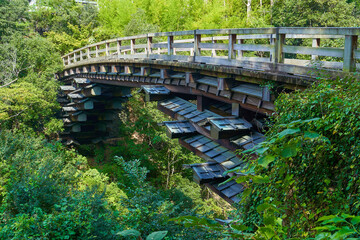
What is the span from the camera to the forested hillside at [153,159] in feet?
10.3

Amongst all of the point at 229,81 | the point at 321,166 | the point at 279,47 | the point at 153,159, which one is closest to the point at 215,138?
the point at 229,81

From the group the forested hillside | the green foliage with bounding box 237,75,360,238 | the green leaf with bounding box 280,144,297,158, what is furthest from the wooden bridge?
the green leaf with bounding box 280,144,297,158

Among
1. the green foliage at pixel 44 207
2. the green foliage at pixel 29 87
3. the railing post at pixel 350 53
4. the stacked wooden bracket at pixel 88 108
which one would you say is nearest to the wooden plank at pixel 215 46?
the railing post at pixel 350 53

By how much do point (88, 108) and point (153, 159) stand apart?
20.9 feet

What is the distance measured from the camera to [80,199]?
7055mm

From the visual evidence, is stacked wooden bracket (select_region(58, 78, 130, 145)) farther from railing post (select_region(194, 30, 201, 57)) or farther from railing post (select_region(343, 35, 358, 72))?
railing post (select_region(343, 35, 358, 72))

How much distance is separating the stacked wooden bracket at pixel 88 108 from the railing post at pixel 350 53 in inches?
562

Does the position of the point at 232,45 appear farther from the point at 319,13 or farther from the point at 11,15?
the point at 11,15

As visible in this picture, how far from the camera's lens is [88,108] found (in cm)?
1841

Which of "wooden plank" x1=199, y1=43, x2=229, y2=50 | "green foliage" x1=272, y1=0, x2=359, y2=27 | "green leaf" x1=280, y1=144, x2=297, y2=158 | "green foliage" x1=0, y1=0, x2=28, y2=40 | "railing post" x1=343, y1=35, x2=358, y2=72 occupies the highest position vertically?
"green foliage" x1=0, y1=0, x2=28, y2=40

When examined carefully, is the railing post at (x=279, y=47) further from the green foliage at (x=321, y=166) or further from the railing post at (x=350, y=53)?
the green foliage at (x=321, y=166)

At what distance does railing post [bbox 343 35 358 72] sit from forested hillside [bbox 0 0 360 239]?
0.31 meters

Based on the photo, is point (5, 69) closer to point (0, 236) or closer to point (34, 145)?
point (34, 145)

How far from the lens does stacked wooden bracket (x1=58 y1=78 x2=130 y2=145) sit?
59.1 ft
